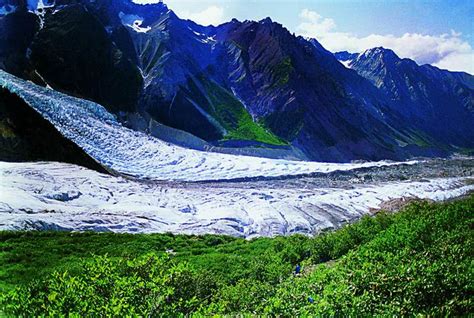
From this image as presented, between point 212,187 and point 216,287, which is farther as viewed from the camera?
point 212,187

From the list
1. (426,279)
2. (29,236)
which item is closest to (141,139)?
(29,236)

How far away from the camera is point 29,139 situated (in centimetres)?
5062

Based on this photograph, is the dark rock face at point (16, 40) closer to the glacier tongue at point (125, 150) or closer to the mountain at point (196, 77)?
the mountain at point (196, 77)

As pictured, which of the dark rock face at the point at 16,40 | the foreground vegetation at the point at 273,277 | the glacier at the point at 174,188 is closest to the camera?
the foreground vegetation at the point at 273,277

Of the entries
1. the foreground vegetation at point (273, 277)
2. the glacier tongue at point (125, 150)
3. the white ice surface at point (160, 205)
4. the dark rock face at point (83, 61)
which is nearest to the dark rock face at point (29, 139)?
the white ice surface at point (160, 205)

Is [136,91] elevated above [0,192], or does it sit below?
above

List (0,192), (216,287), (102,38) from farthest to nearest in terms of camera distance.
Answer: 1. (102,38)
2. (0,192)
3. (216,287)

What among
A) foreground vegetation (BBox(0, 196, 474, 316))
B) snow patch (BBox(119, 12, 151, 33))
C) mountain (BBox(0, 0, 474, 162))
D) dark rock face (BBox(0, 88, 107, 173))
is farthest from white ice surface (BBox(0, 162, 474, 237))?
snow patch (BBox(119, 12, 151, 33))

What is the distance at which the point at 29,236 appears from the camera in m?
25.0

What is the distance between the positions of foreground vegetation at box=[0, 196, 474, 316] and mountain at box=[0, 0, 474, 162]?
61.9 m

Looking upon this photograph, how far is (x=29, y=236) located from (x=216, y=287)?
14.1 meters

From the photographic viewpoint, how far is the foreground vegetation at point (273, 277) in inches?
349

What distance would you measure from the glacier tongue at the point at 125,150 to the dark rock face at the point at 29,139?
4541 millimetres

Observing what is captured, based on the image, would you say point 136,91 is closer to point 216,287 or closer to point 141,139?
point 141,139
